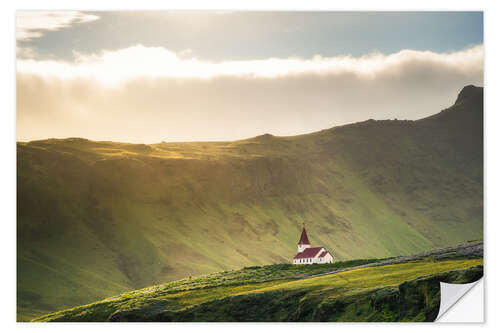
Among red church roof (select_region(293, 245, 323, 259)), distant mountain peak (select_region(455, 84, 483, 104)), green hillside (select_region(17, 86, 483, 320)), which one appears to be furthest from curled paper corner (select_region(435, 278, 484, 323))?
green hillside (select_region(17, 86, 483, 320))

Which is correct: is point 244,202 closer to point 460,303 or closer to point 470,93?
point 470,93

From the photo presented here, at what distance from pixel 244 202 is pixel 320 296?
11184 centimetres

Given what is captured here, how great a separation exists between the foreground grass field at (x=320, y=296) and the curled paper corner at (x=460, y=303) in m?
0.48

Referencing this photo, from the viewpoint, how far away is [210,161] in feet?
509

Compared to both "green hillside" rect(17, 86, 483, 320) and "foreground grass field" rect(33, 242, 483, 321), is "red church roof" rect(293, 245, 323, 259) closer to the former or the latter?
"foreground grass field" rect(33, 242, 483, 321)

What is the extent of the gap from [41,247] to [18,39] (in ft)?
141

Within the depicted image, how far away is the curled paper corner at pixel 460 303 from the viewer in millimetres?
43562

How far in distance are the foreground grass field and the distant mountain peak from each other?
11849 millimetres

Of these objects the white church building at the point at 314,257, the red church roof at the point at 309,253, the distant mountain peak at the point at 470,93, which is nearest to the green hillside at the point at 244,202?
the distant mountain peak at the point at 470,93

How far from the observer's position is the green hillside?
11531 centimetres

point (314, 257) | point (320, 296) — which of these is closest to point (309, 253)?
point (314, 257)

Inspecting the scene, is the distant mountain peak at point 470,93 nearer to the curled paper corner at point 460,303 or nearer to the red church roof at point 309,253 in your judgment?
the curled paper corner at point 460,303

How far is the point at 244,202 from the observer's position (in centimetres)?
16212

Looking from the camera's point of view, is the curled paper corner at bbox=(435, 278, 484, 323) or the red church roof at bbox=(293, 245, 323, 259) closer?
the curled paper corner at bbox=(435, 278, 484, 323)
